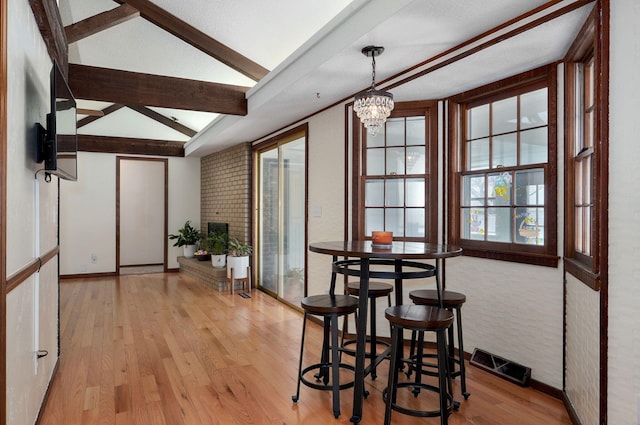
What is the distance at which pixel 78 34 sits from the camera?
151 inches

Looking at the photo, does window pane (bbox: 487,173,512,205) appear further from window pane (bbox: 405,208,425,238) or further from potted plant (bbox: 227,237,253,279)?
potted plant (bbox: 227,237,253,279)

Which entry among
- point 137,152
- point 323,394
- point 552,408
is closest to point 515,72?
point 552,408

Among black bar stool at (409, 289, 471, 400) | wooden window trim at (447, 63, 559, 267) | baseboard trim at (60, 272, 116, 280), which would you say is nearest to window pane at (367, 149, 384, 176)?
wooden window trim at (447, 63, 559, 267)

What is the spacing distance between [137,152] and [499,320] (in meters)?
6.91

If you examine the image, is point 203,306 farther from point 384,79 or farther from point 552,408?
point 552,408

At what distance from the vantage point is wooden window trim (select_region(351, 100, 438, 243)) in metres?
3.64

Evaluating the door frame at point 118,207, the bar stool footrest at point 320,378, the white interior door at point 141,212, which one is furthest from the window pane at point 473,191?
the white interior door at point 141,212

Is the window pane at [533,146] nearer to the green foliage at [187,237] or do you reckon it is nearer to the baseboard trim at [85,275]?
the green foliage at [187,237]

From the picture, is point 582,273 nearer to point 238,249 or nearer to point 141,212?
point 238,249

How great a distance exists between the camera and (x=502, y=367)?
3.07 metres

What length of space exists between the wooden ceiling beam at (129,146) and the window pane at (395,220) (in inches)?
218

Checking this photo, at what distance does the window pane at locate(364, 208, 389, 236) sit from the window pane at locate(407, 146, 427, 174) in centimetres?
48

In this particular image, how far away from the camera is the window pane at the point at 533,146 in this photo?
2.94m

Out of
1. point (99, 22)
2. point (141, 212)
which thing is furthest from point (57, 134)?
point (141, 212)
